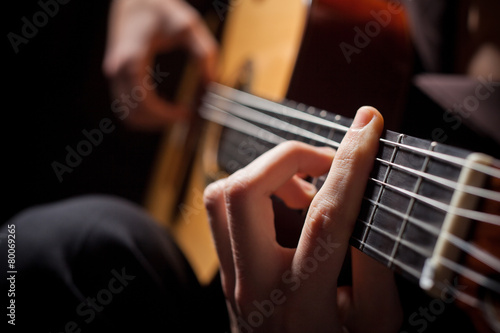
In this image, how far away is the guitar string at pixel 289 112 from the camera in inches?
11.4

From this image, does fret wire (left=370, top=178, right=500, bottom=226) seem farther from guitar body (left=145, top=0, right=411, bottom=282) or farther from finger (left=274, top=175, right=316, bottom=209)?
guitar body (left=145, top=0, right=411, bottom=282)

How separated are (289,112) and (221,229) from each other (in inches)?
8.4

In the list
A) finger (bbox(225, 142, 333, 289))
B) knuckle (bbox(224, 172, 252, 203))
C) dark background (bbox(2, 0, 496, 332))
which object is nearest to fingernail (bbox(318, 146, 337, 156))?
finger (bbox(225, 142, 333, 289))

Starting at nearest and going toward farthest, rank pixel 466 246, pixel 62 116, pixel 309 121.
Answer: pixel 466 246 < pixel 309 121 < pixel 62 116

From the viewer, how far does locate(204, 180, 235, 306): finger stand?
51 centimetres

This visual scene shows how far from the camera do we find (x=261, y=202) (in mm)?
465

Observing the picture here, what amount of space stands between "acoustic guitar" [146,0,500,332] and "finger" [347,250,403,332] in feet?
0.21

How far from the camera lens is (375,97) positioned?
0.61 m

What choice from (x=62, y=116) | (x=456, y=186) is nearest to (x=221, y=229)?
(x=456, y=186)

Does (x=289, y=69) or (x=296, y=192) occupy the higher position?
A: (x=289, y=69)

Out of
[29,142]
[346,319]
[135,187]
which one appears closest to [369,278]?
[346,319]

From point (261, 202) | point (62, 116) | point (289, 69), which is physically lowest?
point (62, 116)

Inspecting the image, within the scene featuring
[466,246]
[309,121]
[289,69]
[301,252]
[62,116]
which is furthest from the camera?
[62,116]

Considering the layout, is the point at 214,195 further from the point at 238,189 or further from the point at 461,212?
the point at 461,212
